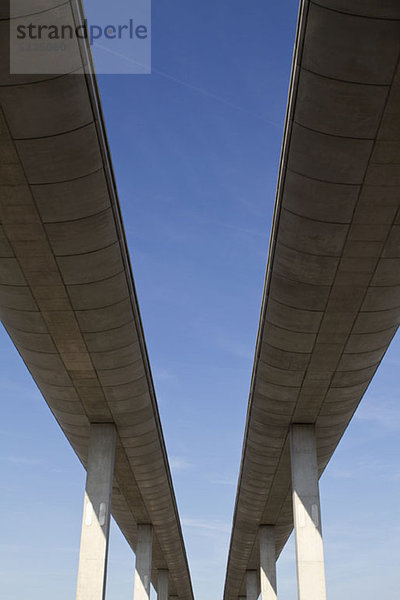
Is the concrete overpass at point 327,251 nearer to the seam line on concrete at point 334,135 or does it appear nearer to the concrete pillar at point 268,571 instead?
the seam line on concrete at point 334,135

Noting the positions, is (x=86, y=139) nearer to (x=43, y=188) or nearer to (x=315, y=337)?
(x=43, y=188)

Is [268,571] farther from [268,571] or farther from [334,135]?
[334,135]

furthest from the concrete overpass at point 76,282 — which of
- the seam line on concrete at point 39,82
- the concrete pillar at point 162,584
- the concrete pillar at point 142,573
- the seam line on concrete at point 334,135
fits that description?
the concrete pillar at point 162,584

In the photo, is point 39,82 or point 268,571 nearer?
point 39,82

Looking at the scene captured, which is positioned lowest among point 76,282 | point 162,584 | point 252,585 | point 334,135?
Answer: point 252,585

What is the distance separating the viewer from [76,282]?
A: 48.5 feet

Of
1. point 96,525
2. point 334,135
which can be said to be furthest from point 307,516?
point 334,135

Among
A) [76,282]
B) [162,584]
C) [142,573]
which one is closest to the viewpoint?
[76,282]

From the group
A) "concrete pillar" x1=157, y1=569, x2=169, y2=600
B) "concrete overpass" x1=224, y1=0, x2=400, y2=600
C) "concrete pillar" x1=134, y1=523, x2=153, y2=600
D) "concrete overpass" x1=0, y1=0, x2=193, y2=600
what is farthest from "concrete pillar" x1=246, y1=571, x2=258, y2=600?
"concrete overpass" x1=224, y1=0, x2=400, y2=600

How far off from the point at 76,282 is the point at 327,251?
6.23 meters

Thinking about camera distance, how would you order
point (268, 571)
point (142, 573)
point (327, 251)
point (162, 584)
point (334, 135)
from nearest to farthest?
point (334, 135), point (327, 251), point (268, 571), point (142, 573), point (162, 584)

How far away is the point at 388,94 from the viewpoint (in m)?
9.89

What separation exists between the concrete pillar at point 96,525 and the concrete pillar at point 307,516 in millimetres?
6846

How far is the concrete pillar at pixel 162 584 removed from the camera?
2070 inches
